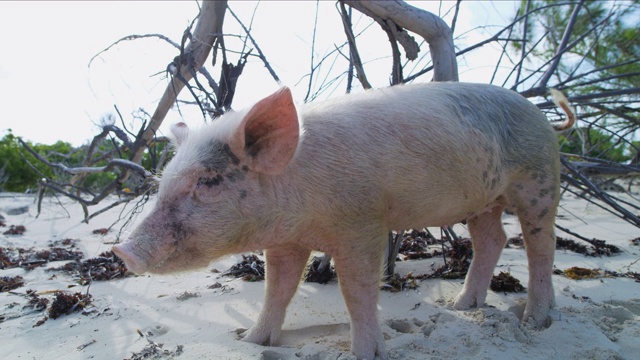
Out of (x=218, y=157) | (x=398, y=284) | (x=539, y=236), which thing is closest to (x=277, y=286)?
(x=218, y=157)

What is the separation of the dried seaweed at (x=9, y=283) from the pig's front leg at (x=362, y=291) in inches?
131

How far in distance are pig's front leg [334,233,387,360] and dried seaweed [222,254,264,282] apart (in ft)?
5.72

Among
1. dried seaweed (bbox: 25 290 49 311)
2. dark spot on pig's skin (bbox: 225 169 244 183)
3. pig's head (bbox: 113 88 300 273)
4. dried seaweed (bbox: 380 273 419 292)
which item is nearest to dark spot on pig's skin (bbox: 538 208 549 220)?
dried seaweed (bbox: 380 273 419 292)

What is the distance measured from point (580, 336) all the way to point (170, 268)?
7.70ft

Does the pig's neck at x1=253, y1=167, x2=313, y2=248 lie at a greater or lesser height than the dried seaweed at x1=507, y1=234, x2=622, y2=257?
greater

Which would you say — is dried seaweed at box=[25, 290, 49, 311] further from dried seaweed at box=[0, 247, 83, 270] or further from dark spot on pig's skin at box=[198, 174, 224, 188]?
dark spot on pig's skin at box=[198, 174, 224, 188]

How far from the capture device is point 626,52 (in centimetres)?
759

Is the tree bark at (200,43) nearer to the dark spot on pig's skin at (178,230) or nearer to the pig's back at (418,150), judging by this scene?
the pig's back at (418,150)

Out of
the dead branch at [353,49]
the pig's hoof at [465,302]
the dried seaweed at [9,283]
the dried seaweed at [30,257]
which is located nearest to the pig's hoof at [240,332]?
the pig's hoof at [465,302]

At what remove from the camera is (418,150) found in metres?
2.72

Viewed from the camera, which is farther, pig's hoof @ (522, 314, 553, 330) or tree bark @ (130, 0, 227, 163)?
tree bark @ (130, 0, 227, 163)

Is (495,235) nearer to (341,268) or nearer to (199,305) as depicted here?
(341,268)

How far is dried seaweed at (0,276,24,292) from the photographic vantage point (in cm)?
425

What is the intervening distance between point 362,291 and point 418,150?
2.77 ft
